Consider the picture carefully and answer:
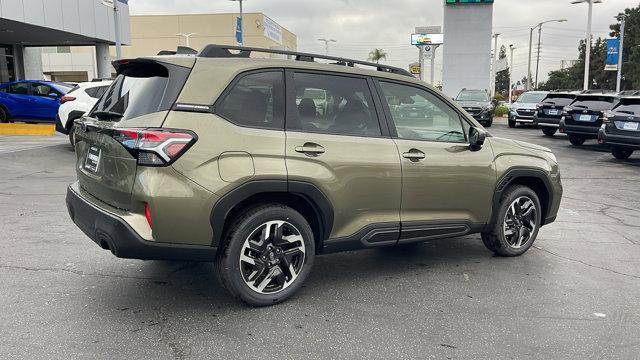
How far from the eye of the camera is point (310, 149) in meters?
Result: 3.91

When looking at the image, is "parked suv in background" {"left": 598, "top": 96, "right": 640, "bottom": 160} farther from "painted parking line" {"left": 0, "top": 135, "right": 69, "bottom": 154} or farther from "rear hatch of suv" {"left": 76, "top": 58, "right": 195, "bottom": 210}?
"painted parking line" {"left": 0, "top": 135, "right": 69, "bottom": 154}

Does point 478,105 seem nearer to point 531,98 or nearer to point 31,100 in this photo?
point 531,98

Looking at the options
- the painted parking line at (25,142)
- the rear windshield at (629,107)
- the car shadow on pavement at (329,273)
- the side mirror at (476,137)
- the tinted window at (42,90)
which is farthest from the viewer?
the tinted window at (42,90)

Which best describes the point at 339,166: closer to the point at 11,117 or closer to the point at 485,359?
the point at 485,359

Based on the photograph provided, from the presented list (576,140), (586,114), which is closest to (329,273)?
(586,114)

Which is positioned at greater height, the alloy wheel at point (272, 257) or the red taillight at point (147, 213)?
the red taillight at point (147, 213)

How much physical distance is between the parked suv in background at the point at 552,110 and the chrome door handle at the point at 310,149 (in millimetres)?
16540

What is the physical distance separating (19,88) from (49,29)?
17.3 ft

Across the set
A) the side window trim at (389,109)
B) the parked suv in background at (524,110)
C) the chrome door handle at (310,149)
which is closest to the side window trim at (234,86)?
the chrome door handle at (310,149)

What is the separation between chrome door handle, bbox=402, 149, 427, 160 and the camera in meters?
4.37

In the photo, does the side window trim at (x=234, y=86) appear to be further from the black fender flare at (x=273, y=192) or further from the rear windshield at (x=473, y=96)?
the rear windshield at (x=473, y=96)

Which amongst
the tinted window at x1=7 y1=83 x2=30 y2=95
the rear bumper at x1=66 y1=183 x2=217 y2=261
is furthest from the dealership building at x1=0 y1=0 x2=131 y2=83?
the rear bumper at x1=66 y1=183 x2=217 y2=261

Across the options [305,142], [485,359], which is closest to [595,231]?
[485,359]

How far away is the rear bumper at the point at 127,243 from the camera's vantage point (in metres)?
3.44
